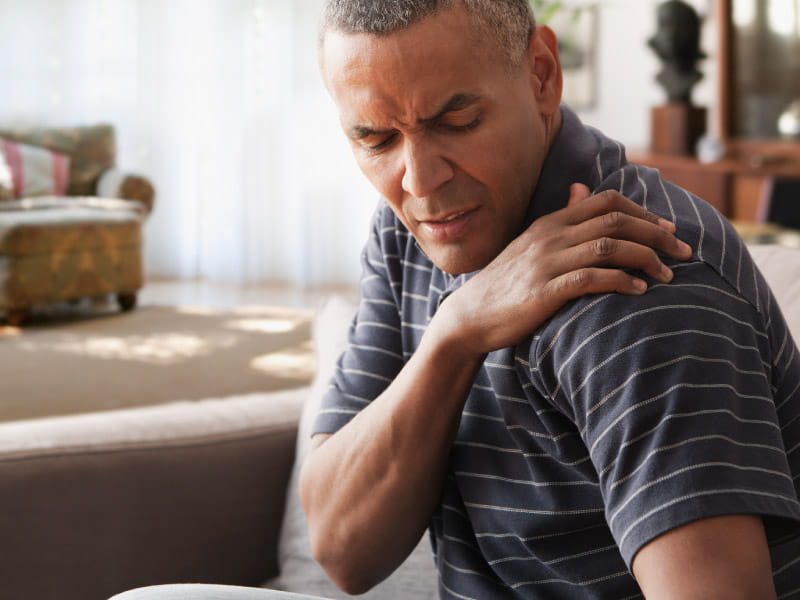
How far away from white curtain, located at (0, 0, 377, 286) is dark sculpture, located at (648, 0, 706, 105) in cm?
231

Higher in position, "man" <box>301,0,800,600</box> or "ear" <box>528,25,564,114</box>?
"ear" <box>528,25,564,114</box>

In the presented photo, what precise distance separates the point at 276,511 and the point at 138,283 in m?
4.24

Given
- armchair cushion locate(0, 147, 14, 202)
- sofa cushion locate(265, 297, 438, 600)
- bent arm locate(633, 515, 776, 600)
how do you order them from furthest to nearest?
armchair cushion locate(0, 147, 14, 202) < sofa cushion locate(265, 297, 438, 600) < bent arm locate(633, 515, 776, 600)

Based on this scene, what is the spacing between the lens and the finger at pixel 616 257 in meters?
0.76

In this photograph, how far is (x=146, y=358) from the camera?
14.4 feet

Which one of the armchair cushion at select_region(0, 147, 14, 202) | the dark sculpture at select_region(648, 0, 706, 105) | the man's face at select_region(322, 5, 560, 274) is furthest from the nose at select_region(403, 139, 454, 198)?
the armchair cushion at select_region(0, 147, 14, 202)

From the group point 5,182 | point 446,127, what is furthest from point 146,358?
point 446,127

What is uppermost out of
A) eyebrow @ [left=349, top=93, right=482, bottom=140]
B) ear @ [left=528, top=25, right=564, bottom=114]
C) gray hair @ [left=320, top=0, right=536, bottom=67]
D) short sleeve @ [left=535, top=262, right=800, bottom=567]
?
gray hair @ [left=320, top=0, right=536, bottom=67]

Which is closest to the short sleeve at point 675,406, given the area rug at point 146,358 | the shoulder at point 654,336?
the shoulder at point 654,336

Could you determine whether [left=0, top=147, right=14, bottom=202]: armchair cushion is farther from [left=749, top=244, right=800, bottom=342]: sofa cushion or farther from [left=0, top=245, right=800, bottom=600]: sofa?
[left=749, top=244, right=800, bottom=342]: sofa cushion

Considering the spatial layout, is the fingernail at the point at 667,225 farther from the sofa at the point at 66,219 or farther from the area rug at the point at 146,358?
the sofa at the point at 66,219

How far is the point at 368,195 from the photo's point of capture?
6.46 metres

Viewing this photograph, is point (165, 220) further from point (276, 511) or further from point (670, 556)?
point (670, 556)

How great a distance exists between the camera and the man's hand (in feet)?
2.51
